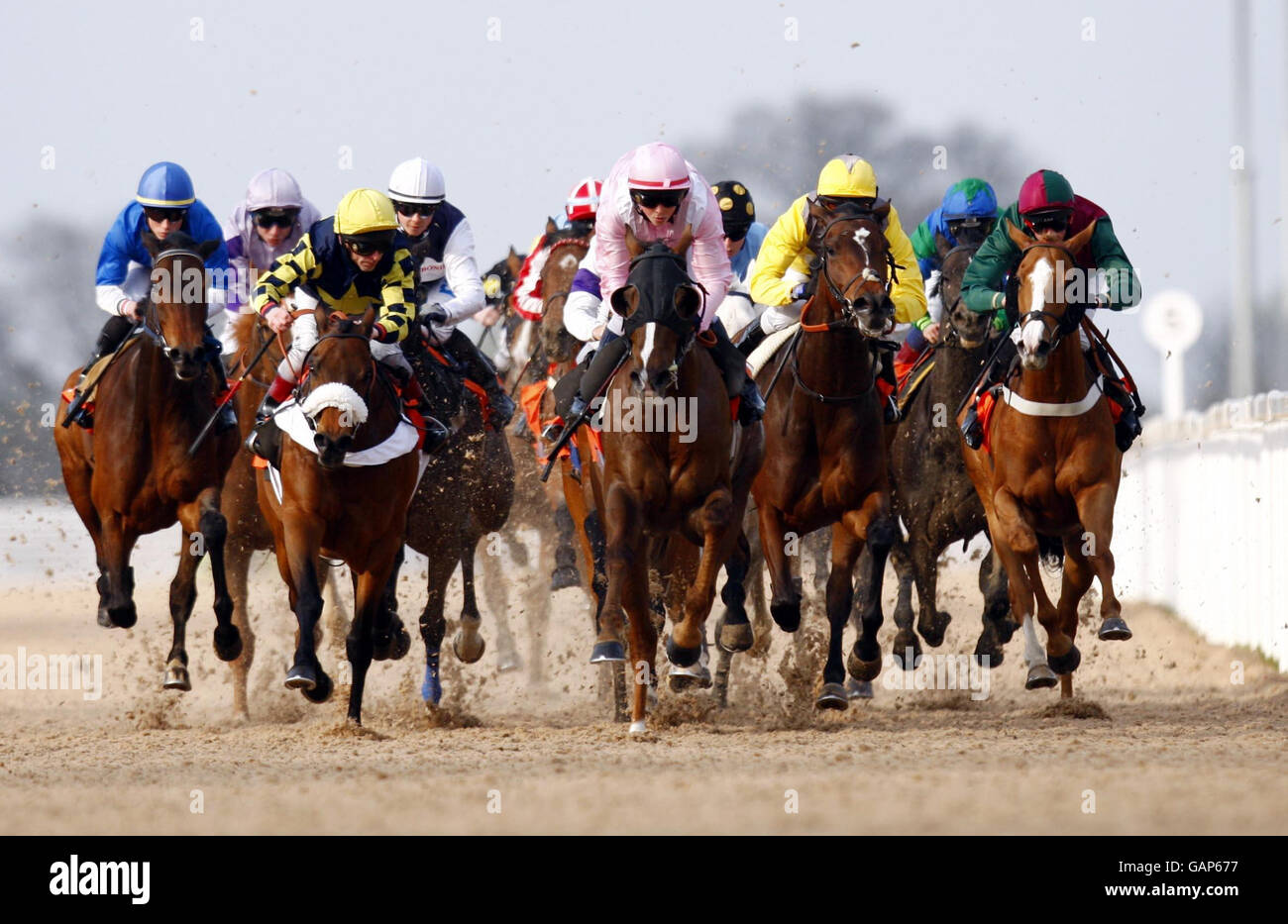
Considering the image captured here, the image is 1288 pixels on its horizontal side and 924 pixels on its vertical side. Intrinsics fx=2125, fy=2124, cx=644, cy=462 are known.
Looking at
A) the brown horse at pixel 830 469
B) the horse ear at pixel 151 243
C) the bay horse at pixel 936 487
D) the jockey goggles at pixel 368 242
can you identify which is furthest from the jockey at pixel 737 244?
the horse ear at pixel 151 243

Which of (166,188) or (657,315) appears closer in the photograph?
(657,315)

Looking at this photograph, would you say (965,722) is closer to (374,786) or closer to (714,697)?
(714,697)

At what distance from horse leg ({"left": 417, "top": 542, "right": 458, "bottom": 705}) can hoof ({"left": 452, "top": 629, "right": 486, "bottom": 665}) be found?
0.93ft

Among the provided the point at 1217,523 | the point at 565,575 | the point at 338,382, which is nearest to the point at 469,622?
the point at 565,575

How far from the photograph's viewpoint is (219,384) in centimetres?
1082

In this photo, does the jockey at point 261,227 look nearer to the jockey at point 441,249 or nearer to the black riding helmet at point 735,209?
the jockey at point 441,249

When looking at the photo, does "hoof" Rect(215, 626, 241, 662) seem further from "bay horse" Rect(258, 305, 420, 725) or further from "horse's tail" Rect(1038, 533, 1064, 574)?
"horse's tail" Rect(1038, 533, 1064, 574)

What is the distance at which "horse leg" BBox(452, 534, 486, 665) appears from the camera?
11.6 metres

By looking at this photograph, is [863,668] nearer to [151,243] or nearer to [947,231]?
[947,231]

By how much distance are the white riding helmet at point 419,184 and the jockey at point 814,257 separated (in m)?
1.90

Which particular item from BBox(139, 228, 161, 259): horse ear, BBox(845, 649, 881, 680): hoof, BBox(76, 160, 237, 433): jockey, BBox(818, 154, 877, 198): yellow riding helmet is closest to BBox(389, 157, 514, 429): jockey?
BBox(76, 160, 237, 433): jockey

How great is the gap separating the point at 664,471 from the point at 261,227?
3472mm
